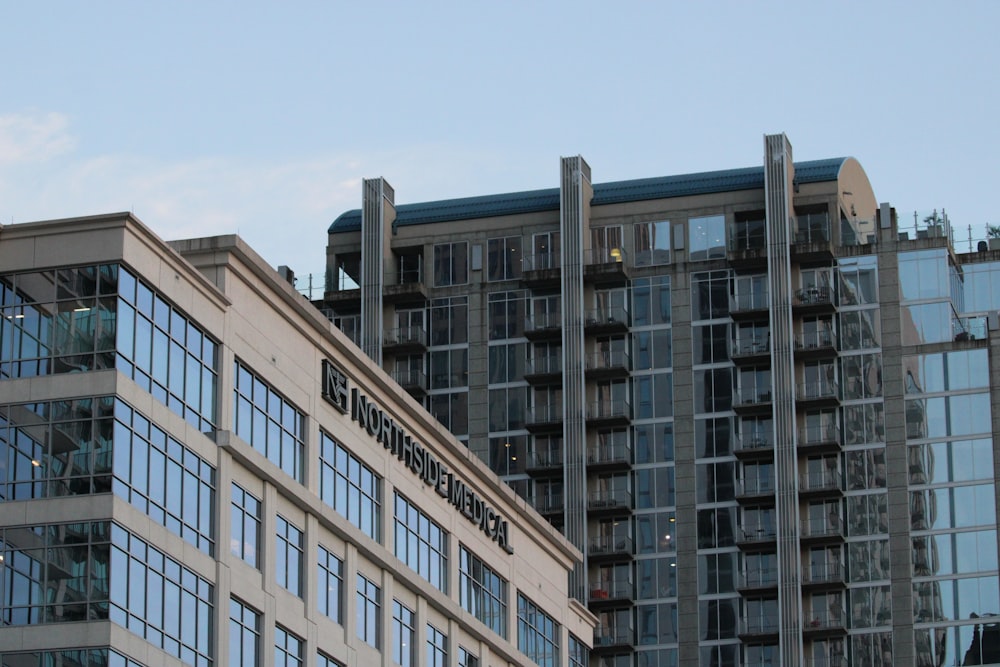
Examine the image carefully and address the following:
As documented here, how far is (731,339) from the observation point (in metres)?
136

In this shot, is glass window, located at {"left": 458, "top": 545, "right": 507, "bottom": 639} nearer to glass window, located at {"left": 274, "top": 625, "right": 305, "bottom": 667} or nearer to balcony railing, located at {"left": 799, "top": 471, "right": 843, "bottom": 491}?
glass window, located at {"left": 274, "top": 625, "right": 305, "bottom": 667}

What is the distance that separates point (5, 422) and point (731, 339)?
8088 cm

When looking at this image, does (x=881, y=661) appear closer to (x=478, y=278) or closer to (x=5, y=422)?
(x=478, y=278)

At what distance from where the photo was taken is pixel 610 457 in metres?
136

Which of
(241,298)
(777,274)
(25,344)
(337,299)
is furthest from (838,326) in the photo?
(25,344)

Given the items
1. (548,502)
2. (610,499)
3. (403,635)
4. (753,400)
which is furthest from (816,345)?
(403,635)

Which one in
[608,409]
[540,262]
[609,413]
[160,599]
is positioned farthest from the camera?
[540,262]

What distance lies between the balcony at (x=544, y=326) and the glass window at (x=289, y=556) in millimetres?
68511

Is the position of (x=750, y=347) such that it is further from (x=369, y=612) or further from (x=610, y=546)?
(x=369, y=612)

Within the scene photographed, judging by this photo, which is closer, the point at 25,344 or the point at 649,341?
the point at 25,344

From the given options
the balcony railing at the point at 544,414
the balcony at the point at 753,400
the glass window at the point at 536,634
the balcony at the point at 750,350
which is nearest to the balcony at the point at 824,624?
the balcony at the point at 753,400

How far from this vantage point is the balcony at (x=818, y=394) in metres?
133

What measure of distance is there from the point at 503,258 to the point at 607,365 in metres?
10.2

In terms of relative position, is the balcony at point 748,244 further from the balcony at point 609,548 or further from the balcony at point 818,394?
the balcony at point 609,548
